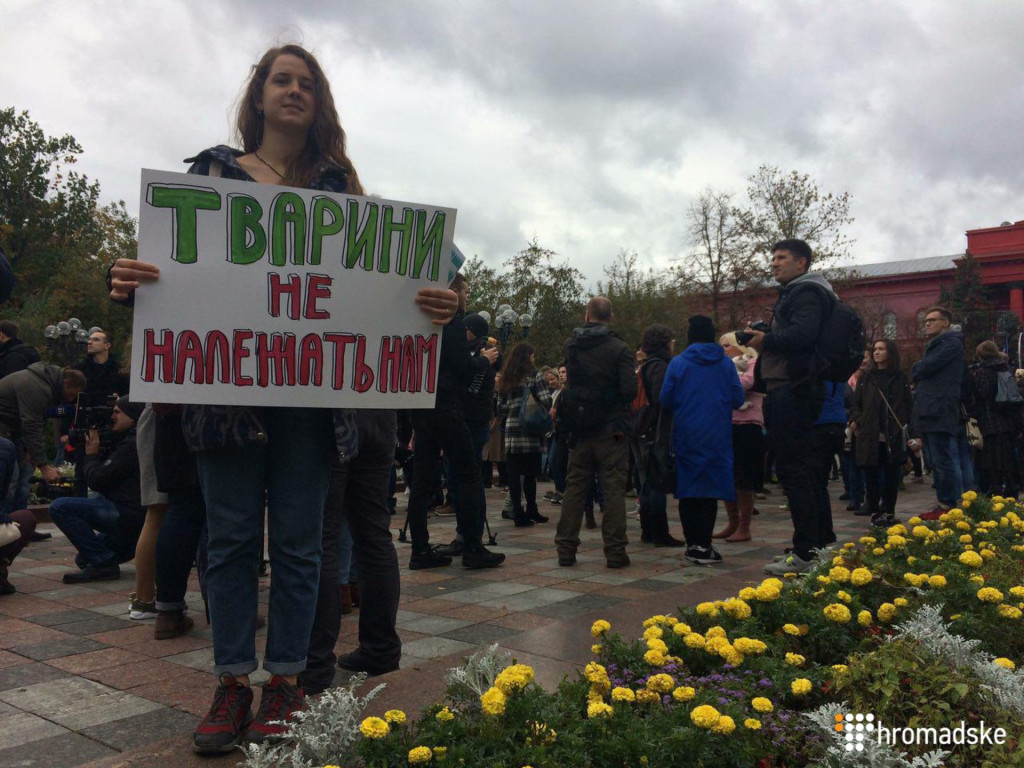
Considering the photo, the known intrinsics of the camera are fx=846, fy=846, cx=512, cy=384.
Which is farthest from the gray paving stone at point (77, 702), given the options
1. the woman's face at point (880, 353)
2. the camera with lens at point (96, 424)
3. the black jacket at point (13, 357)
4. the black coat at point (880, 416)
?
the woman's face at point (880, 353)

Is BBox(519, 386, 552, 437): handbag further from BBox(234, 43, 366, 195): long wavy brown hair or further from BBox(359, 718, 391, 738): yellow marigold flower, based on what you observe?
BBox(359, 718, 391, 738): yellow marigold flower

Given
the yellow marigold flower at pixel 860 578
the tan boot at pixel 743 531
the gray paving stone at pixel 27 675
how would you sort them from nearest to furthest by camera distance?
the yellow marigold flower at pixel 860 578, the gray paving stone at pixel 27 675, the tan boot at pixel 743 531

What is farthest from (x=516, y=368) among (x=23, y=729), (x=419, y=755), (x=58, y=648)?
(x=419, y=755)

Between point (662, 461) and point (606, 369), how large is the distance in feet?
3.51

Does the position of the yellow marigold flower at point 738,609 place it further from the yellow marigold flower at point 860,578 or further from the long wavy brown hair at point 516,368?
the long wavy brown hair at point 516,368

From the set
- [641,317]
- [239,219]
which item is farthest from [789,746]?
[641,317]

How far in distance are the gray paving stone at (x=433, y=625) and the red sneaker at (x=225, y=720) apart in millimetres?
1806

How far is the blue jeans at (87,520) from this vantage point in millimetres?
5754

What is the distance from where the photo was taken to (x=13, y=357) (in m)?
8.72

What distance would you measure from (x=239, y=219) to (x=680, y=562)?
4.71 metres

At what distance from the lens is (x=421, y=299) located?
304cm

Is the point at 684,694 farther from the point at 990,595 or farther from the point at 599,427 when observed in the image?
the point at 599,427

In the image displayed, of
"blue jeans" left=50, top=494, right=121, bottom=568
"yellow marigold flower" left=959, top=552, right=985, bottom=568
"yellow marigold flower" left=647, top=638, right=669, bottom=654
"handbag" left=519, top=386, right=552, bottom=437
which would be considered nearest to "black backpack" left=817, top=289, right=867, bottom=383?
"yellow marigold flower" left=959, top=552, right=985, bottom=568

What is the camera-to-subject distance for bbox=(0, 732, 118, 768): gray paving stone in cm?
261
